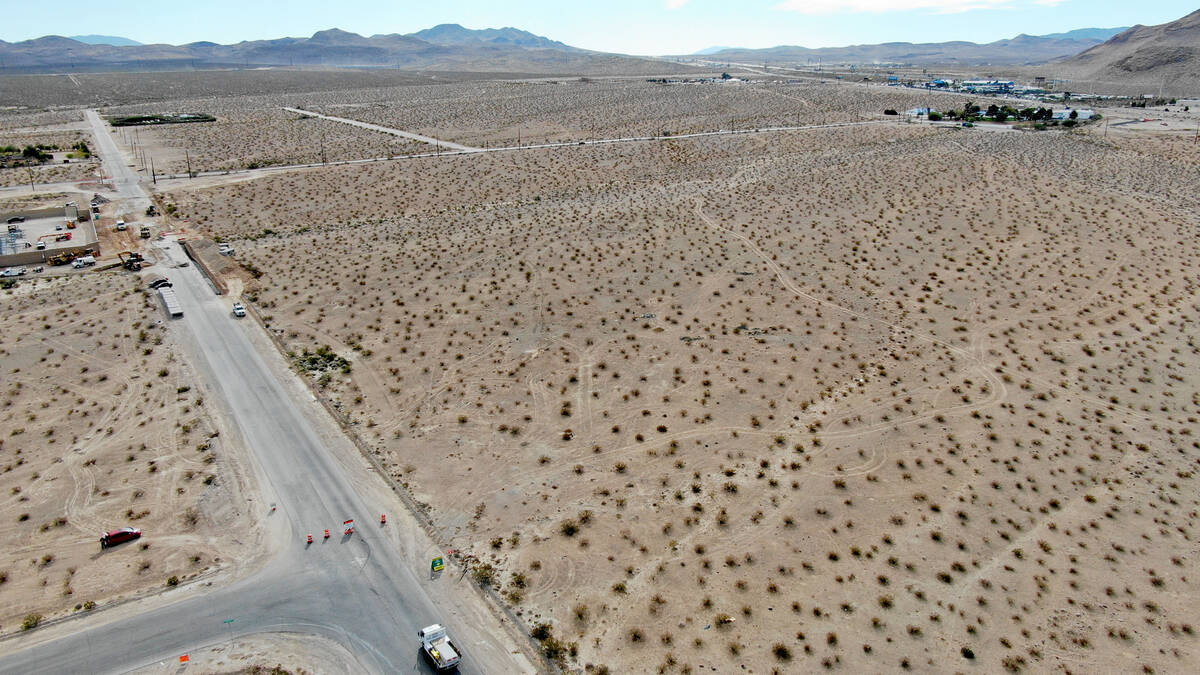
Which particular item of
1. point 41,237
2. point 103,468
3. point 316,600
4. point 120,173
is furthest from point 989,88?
point 103,468

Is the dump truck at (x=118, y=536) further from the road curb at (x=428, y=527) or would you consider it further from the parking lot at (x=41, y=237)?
the parking lot at (x=41, y=237)

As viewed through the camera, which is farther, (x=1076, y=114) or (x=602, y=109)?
(x=602, y=109)

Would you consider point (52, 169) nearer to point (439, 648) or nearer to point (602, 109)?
point (602, 109)

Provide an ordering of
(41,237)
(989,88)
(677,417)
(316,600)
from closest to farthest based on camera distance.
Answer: (316,600)
(677,417)
(41,237)
(989,88)

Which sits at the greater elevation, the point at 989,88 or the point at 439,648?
the point at 989,88

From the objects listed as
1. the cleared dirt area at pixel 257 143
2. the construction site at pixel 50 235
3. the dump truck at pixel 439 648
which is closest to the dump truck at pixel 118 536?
the dump truck at pixel 439 648

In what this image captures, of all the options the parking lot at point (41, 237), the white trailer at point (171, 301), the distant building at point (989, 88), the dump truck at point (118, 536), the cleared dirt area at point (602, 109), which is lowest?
the dump truck at point (118, 536)

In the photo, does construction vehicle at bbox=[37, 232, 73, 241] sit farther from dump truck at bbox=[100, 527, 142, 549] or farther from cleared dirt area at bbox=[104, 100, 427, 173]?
dump truck at bbox=[100, 527, 142, 549]
